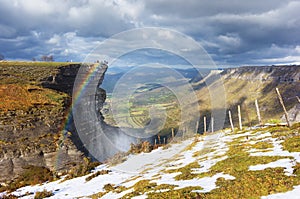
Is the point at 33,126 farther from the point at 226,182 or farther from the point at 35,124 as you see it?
the point at 226,182

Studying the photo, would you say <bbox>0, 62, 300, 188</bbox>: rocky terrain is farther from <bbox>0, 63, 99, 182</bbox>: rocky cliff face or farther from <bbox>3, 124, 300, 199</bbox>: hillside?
<bbox>3, 124, 300, 199</bbox>: hillside

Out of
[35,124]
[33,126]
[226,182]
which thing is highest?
[35,124]

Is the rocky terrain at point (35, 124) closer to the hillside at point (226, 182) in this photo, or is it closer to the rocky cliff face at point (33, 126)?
the rocky cliff face at point (33, 126)

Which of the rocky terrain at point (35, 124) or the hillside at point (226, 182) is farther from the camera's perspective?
the rocky terrain at point (35, 124)

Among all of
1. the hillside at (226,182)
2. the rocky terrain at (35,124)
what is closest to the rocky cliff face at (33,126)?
the rocky terrain at (35,124)

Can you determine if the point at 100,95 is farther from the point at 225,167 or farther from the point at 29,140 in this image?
the point at 225,167

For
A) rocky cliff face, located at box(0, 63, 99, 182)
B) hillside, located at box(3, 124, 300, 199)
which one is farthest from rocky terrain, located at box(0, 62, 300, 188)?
hillside, located at box(3, 124, 300, 199)

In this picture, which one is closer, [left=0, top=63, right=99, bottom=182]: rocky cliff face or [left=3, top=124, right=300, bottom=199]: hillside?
[left=3, top=124, right=300, bottom=199]: hillside

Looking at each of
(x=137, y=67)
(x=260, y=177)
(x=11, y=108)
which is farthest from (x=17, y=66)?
(x=260, y=177)

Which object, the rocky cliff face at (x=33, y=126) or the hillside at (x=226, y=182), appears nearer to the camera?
the hillside at (x=226, y=182)

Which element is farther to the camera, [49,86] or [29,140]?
[49,86]

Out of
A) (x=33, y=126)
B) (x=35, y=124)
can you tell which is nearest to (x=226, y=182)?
(x=33, y=126)
